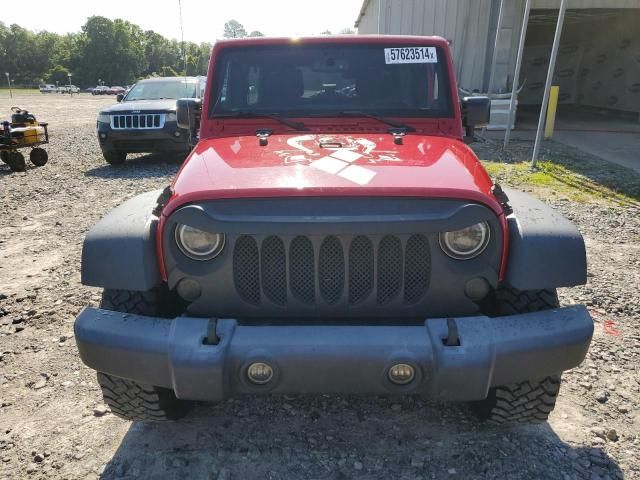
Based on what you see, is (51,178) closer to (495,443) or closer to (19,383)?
(19,383)

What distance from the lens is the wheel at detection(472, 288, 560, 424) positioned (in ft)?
7.87

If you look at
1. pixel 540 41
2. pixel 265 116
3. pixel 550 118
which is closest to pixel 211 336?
pixel 265 116

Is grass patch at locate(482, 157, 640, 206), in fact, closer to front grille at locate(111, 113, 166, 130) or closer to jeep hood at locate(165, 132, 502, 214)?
jeep hood at locate(165, 132, 502, 214)

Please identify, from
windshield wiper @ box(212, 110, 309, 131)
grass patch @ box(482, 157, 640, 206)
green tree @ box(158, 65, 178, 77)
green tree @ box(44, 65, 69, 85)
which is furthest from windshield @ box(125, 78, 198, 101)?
green tree @ box(44, 65, 69, 85)

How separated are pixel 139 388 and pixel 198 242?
0.80 metres

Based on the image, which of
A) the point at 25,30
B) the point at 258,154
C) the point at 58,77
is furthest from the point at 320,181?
the point at 25,30

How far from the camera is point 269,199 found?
7.27 feet

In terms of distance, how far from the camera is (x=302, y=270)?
227 centimetres

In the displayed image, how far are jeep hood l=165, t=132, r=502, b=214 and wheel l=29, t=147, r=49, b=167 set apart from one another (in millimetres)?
8075

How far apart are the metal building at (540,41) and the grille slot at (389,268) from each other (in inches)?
481

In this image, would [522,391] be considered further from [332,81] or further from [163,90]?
[163,90]

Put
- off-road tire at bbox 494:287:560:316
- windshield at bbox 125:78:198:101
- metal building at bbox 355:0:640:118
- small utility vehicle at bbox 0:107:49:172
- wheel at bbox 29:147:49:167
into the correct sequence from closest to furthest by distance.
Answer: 1. off-road tire at bbox 494:287:560:316
2. small utility vehicle at bbox 0:107:49:172
3. wheel at bbox 29:147:49:167
4. windshield at bbox 125:78:198:101
5. metal building at bbox 355:0:640:118

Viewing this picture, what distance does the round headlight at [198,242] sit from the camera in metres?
2.24

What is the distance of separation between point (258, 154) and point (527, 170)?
24.2ft
